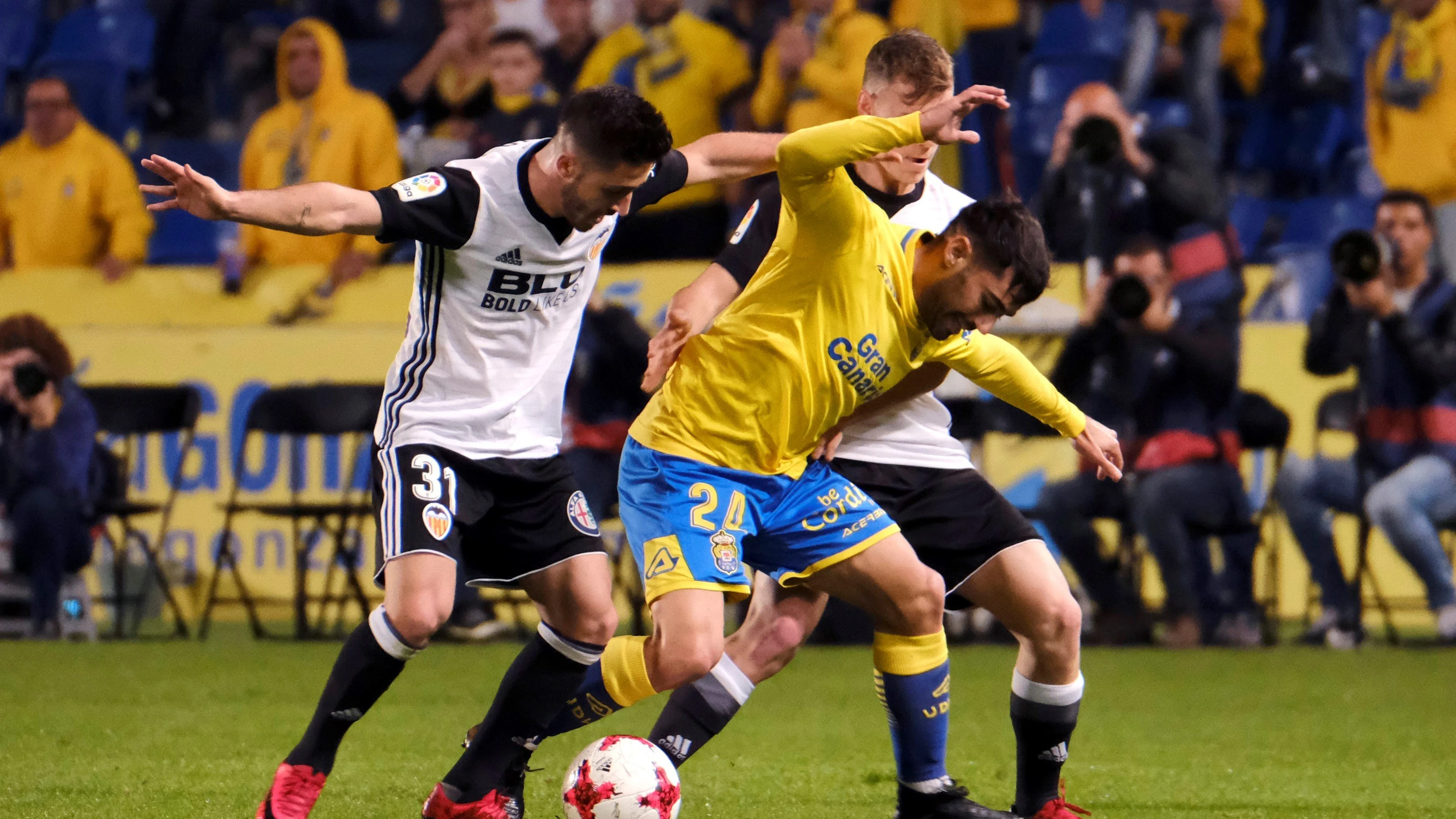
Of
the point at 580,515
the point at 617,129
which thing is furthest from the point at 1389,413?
the point at 617,129

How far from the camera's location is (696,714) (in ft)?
13.8

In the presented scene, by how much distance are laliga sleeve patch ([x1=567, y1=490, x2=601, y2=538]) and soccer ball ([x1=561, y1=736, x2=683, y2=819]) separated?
1.92 ft

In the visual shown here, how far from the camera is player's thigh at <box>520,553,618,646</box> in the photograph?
4207 millimetres

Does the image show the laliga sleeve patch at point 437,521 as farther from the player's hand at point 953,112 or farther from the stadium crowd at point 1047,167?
the stadium crowd at point 1047,167

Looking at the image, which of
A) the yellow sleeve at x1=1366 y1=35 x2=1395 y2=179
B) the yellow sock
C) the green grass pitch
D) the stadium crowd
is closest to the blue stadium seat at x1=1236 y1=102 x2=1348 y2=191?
the stadium crowd

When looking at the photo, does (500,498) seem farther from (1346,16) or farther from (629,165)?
(1346,16)

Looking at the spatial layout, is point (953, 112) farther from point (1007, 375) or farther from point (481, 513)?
point (481, 513)

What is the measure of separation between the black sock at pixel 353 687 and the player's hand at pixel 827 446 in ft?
3.58

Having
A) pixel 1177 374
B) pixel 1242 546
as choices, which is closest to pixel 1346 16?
pixel 1177 374

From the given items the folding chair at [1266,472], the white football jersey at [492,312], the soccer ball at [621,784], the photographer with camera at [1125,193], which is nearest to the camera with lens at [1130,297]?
the photographer with camera at [1125,193]

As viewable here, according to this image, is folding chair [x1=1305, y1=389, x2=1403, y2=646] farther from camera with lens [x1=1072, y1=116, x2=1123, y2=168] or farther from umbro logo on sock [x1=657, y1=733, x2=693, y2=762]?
umbro logo on sock [x1=657, y1=733, x2=693, y2=762]

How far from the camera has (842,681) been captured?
784 cm

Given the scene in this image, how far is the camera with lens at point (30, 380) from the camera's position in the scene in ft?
31.4

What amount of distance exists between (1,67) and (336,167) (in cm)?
235
